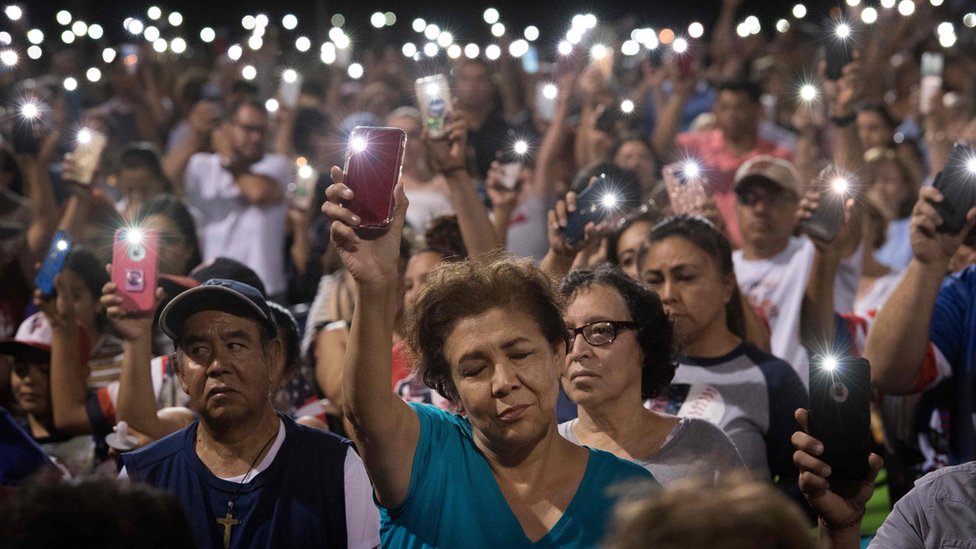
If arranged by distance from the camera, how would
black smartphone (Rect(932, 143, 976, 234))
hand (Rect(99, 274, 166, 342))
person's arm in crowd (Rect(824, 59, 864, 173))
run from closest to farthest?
black smartphone (Rect(932, 143, 976, 234)) → hand (Rect(99, 274, 166, 342)) → person's arm in crowd (Rect(824, 59, 864, 173))

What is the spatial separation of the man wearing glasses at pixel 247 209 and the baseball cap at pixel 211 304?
164 inches

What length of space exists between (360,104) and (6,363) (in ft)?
18.8

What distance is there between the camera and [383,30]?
639 inches

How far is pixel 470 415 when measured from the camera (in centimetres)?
261

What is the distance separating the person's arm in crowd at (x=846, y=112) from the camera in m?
5.84

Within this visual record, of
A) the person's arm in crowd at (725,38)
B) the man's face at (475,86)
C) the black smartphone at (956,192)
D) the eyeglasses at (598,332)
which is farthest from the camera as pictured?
the person's arm in crowd at (725,38)

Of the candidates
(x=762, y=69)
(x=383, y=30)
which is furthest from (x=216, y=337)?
(x=383, y=30)

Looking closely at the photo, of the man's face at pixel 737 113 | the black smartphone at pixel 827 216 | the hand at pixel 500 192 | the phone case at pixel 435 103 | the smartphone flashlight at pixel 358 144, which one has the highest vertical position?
the man's face at pixel 737 113

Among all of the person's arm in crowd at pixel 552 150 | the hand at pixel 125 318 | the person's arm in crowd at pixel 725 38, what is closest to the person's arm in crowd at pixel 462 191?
the hand at pixel 125 318

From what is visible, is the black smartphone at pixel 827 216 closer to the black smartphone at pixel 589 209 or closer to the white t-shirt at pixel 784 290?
the white t-shirt at pixel 784 290

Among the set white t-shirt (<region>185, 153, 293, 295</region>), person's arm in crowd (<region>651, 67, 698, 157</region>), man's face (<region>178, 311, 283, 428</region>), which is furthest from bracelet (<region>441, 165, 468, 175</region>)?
person's arm in crowd (<region>651, 67, 698, 157</region>)

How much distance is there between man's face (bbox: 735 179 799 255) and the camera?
5371mm

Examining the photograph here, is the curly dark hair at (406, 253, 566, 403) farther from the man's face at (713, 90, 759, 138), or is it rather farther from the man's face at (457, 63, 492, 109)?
the man's face at (457, 63, 492, 109)

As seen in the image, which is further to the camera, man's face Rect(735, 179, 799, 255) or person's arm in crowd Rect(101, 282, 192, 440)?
man's face Rect(735, 179, 799, 255)
